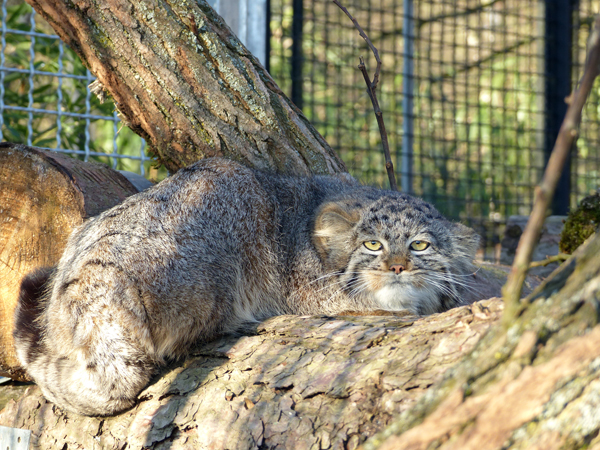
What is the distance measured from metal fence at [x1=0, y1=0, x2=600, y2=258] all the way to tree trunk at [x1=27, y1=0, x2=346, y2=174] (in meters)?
3.44

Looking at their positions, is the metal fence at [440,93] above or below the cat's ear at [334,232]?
above

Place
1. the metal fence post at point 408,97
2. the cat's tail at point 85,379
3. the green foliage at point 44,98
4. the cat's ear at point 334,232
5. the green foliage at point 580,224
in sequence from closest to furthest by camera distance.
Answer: the cat's tail at point 85,379 < the cat's ear at point 334,232 < the green foliage at point 580,224 < the green foliage at point 44,98 < the metal fence post at point 408,97

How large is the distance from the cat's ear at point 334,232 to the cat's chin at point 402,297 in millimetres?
315

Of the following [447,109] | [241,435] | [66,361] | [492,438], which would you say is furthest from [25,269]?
[447,109]

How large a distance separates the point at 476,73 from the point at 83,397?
25.5 feet

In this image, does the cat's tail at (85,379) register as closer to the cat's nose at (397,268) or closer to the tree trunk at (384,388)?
the tree trunk at (384,388)

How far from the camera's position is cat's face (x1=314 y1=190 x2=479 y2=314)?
335 cm

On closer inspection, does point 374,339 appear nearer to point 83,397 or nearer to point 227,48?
point 83,397

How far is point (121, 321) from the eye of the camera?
Result: 2.70 m

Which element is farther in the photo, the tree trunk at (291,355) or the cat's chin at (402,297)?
the cat's chin at (402,297)

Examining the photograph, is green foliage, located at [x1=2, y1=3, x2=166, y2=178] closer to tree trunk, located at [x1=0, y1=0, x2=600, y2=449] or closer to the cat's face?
tree trunk, located at [x1=0, y1=0, x2=600, y2=449]

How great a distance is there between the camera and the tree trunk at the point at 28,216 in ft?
11.5

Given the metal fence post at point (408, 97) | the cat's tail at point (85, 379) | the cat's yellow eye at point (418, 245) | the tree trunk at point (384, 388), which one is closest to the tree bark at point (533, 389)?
the tree trunk at point (384, 388)

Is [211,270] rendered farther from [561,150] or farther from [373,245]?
[561,150]
